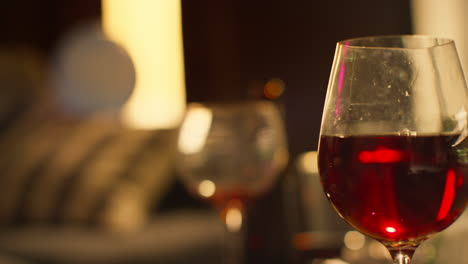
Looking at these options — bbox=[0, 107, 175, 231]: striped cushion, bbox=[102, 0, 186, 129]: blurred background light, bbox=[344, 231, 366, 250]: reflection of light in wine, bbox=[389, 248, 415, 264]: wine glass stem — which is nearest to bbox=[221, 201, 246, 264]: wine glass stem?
bbox=[344, 231, 366, 250]: reflection of light in wine

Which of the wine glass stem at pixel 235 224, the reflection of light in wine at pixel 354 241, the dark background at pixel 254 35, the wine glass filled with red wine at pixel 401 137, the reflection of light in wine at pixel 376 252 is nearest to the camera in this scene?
the wine glass filled with red wine at pixel 401 137

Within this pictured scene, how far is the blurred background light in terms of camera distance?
12.6 ft

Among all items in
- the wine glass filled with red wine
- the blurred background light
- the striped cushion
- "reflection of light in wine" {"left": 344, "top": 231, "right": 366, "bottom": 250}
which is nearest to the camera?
the wine glass filled with red wine

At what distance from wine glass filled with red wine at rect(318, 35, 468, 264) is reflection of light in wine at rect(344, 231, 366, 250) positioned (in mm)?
402

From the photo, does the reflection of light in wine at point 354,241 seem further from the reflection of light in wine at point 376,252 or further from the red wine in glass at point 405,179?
the red wine in glass at point 405,179

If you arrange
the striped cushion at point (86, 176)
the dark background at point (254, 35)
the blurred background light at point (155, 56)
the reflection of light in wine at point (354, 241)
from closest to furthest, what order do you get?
the reflection of light in wine at point (354, 241) < the striped cushion at point (86, 176) < the dark background at point (254, 35) < the blurred background light at point (155, 56)

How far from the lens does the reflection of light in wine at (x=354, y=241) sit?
0.97 metres

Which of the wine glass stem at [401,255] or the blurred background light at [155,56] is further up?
the wine glass stem at [401,255]

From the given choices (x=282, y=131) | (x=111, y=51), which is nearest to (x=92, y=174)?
(x=282, y=131)

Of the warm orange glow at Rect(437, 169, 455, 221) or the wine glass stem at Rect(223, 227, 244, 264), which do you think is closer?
the warm orange glow at Rect(437, 169, 455, 221)

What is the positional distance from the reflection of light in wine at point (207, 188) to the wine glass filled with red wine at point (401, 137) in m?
0.55

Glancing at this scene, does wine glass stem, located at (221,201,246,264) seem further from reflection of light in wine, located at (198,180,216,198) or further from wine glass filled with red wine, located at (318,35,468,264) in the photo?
wine glass filled with red wine, located at (318,35,468,264)

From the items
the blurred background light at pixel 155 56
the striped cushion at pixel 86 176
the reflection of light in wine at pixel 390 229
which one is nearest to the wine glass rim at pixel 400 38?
the reflection of light in wine at pixel 390 229

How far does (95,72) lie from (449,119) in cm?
299
